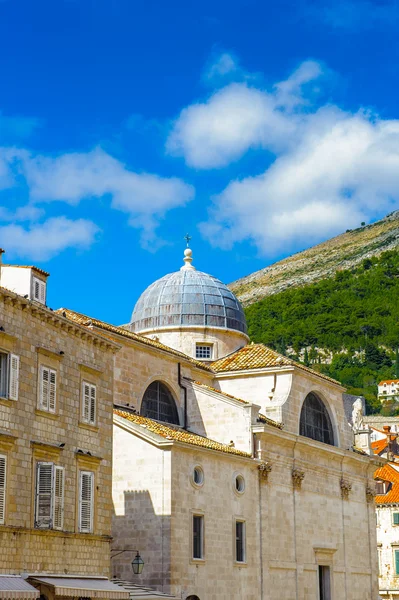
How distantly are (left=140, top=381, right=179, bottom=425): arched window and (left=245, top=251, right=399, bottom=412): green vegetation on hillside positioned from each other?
12471 cm

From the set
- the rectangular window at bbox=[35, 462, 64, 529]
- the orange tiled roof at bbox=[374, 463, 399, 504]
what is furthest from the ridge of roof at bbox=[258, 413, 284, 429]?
the orange tiled roof at bbox=[374, 463, 399, 504]

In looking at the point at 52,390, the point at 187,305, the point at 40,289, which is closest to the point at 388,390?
the point at 187,305

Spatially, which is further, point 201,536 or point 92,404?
point 201,536

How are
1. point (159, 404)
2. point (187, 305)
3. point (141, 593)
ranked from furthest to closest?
point (187, 305)
point (159, 404)
point (141, 593)

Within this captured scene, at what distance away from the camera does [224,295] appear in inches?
1877

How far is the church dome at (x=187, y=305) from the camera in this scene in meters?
46.4

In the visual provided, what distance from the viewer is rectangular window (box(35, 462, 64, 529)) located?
78.3ft

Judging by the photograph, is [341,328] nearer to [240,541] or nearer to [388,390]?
[388,390]

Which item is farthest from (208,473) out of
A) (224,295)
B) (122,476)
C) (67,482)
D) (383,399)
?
(383,399)

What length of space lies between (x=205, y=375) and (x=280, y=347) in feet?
419

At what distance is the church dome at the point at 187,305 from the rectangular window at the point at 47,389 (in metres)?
21.2

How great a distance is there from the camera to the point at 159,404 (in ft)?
126

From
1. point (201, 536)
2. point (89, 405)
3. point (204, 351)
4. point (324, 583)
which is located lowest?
point (324, 583)

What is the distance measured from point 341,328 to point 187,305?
133 metres
